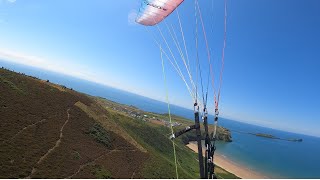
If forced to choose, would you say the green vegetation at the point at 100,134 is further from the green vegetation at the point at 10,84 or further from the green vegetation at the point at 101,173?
the green vegetation at the point at 10,84

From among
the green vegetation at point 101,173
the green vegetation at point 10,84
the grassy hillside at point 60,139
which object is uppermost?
the green vegetation at point 10,84

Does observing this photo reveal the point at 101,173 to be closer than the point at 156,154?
Yes

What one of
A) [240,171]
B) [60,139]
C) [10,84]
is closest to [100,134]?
[60,139]

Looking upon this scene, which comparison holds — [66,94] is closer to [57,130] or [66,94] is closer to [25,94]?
[25,94]

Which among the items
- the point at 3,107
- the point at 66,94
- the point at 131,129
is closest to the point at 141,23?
the point at 3,107

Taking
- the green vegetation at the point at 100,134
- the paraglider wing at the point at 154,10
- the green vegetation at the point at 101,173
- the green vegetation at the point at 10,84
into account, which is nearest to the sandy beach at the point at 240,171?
the green vegetation at the point at 100,134

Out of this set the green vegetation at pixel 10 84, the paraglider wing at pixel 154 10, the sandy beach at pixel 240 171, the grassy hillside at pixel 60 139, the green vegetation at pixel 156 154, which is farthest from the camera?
the sandy beach at pixel 240 171

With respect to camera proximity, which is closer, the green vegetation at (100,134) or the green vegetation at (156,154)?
the green vegetation at (100,134)

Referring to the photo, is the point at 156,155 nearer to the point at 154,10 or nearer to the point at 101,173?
the point at 101,173
